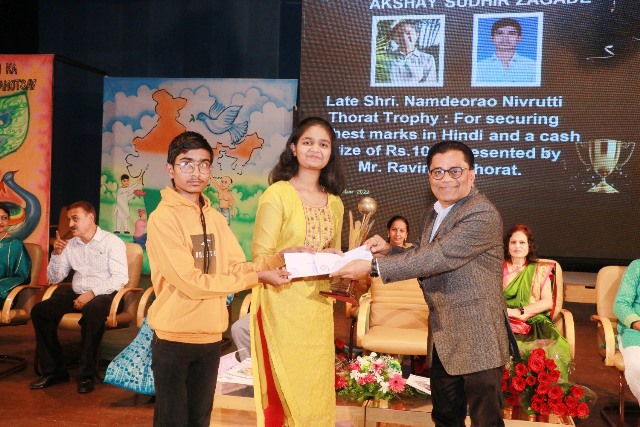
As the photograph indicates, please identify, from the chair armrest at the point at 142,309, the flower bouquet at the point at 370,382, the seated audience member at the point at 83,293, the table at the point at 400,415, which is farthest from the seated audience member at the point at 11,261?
the table at the point at 400,415

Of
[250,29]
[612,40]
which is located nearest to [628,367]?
[612,40]

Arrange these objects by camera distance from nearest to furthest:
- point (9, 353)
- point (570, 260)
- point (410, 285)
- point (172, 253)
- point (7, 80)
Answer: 1. point (172, 253)
2. point (410, 285)
3. point (9, 353)
4. point (570, 260)
5. point (7, 80)

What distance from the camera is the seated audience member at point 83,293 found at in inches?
185

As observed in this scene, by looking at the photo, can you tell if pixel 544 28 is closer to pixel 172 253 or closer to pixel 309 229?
pixel 309 229

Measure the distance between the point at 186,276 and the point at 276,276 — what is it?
1.10 ft

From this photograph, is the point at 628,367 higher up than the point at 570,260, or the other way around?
the point at 570,260

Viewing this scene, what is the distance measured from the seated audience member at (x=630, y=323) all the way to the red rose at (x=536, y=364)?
0.67 metres

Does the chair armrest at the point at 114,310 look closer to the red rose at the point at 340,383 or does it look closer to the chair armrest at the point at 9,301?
the chair armrest at the point at 9,301

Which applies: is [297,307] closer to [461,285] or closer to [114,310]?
[461,285]

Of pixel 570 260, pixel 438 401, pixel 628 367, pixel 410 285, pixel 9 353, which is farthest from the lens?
pixel 570 260

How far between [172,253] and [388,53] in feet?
13.9

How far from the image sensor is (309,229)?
2.60m

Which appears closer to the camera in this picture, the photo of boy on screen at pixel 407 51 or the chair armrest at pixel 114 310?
the chair armrest at pixel 114 310

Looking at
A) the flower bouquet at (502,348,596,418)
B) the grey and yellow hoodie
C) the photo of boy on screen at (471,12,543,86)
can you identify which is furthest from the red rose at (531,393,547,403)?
the photo of boy on screen at (471,12,543,86)
